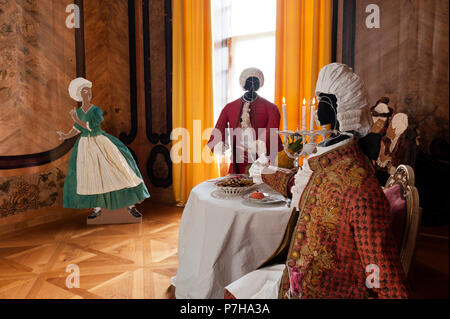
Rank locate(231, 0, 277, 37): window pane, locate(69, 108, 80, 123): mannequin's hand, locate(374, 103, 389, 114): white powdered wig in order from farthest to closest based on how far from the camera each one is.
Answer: locate(231, 0, 277, 37): window pane < locate(69, 108, 80, 123): mannequin's hand < locate(374, 103, 389, 114): white powdered wig

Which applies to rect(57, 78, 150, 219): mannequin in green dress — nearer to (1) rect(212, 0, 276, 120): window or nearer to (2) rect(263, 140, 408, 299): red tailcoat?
(1) rect(212, 0, 276, 120): window

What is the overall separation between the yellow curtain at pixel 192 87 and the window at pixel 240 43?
0.13 metres

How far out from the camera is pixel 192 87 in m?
4.16

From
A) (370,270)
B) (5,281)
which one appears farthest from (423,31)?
(5,281)

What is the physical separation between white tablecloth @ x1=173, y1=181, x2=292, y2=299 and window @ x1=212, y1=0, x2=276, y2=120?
248cm

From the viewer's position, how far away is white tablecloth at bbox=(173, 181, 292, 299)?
1.37m

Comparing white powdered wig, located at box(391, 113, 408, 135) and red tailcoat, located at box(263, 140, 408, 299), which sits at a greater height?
white powdered wig, located at box(391, 113, 408, 135)

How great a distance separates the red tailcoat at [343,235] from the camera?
0.81 m

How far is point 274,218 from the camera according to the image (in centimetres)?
135

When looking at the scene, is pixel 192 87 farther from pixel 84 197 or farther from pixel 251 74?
pixel 84 197

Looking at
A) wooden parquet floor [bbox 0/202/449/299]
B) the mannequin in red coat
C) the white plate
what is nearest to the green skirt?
wooden parquet floor [bbox 0/202/449/299]

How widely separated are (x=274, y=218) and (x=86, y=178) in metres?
2.61

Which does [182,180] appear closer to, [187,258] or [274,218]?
[187,258]

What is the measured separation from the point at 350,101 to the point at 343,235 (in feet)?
1.39
